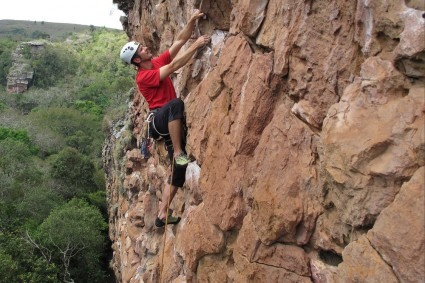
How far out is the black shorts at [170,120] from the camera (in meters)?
6.30

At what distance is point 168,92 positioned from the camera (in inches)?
261

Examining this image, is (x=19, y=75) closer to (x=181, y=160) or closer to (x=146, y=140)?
(x=146, y=140)

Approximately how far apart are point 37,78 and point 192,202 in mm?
67792

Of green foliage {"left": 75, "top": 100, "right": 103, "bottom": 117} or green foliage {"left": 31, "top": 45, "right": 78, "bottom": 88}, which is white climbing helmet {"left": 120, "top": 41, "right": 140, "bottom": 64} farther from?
green foliage {"left": 31, "top": 45, "right": 78, "bottom": 88}

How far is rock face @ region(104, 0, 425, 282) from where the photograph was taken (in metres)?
2.88

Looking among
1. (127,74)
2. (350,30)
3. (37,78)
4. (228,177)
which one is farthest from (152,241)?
(37,78)

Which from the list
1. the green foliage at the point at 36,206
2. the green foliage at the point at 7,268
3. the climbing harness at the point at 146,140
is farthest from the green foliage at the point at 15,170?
Result: the climbing harness at the point at 146,140

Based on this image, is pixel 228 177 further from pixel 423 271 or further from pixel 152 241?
pixel 152 241

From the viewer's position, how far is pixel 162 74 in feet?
19.8

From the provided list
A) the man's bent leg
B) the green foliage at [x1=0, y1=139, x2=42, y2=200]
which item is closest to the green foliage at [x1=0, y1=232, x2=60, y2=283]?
the green foliage at [x1=0, y1=139, x2=42, y2=200]

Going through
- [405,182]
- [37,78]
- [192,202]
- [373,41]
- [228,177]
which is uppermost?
[373,41]

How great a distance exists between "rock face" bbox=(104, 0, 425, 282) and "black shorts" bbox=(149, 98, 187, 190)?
0.71 feet

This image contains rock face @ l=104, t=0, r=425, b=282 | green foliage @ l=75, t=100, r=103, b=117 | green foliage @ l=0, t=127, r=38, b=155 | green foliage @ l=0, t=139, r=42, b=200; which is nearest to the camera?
rock face @ l=104, t=0, r=425, b=282

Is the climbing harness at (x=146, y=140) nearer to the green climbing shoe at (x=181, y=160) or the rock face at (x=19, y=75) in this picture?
the green climbing shoe at (x=181, y=160)
